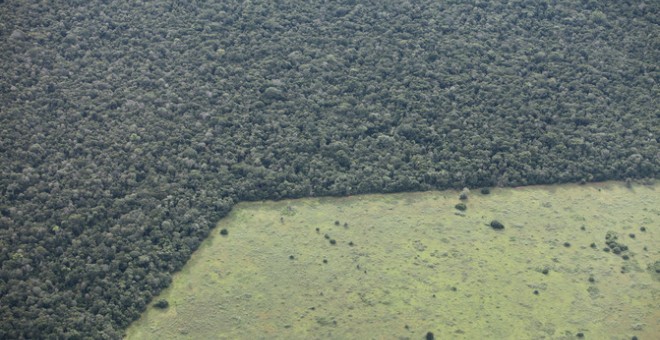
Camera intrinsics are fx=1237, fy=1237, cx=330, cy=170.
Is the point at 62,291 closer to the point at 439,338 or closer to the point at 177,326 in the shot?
the point at 177,326

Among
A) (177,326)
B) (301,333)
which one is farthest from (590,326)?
(177,326)

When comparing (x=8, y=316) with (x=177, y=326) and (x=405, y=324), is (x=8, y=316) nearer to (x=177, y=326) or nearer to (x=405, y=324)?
(x=177, y=326)

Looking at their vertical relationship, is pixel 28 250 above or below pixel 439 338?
above

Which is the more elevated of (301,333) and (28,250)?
(28,250)

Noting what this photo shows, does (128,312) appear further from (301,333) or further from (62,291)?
(301,333)

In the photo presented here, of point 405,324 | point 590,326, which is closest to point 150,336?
point 405,324

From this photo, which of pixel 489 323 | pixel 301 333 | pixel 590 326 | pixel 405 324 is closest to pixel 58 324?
pixel 301 333
